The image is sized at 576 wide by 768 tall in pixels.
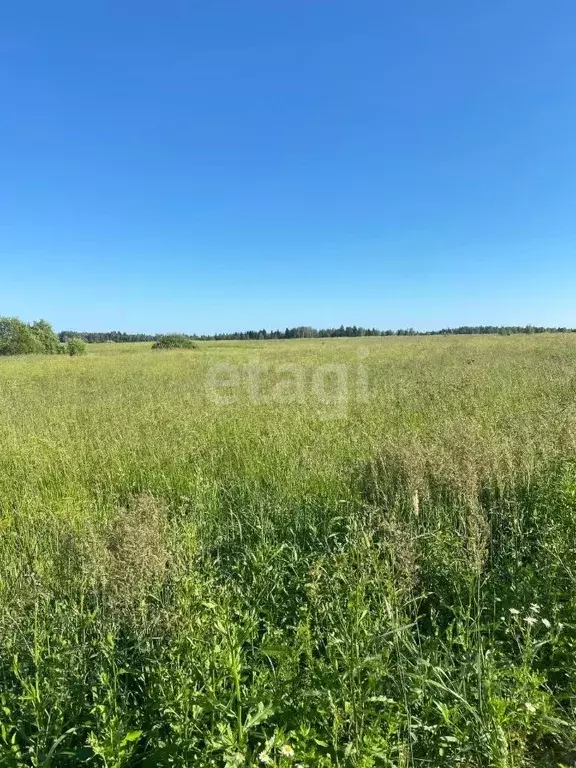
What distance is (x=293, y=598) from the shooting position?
2592mm

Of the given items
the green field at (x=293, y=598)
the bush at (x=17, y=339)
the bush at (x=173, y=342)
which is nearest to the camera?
the green field at (x=293, y=598)

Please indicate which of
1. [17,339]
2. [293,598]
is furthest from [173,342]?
[293,598]

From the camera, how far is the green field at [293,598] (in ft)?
5.31

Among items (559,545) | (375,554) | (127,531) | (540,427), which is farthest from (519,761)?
(540,427)

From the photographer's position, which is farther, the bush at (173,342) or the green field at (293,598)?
the bush at (173,342)

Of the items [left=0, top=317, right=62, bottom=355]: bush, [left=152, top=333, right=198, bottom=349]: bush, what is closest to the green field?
[left=152, top=333, right=198, bottom=349]: bush

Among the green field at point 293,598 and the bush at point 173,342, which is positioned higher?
the bush at point 173,342

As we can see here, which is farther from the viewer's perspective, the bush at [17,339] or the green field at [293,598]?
the bush at [17,339]

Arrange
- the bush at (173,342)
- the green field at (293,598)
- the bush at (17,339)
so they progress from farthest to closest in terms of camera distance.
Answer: the bush at (173,342) → the bush at (17,339) → the green field at (293,598)

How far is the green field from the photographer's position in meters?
1.62

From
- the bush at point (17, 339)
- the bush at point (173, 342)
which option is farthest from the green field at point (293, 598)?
the bush at point (17, 339)

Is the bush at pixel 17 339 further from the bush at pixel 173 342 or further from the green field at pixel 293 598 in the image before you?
the green field at pixel 293 598

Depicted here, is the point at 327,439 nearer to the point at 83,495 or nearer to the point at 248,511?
the point at 248,511

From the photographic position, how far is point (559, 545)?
261 cm
